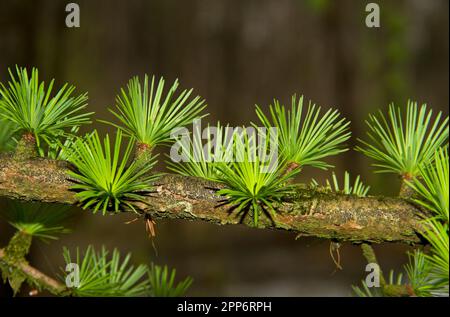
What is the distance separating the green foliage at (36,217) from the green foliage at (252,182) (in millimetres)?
210

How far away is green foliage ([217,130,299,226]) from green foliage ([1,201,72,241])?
210mm

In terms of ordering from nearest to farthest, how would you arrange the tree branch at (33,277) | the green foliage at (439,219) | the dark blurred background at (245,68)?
1. the green foliage at (439,219)
2. the tree branch at (33,277)
3. the dark blurred background at (245,68)

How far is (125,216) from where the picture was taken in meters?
1.36

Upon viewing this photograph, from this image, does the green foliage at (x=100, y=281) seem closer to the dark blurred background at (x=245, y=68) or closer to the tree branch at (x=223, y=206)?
the tree branch at (x=223, y=206)

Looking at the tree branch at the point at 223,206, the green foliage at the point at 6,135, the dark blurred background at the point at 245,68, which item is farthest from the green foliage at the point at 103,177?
the dark blurred background at the point at 245,68

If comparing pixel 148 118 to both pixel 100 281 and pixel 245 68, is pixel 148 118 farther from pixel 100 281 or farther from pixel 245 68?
pixel 245 68

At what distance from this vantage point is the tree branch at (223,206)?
1.30 ft

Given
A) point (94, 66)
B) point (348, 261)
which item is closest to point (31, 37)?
point (94, 66)

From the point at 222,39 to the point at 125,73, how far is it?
29cm

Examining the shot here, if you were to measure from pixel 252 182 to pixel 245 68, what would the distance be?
118 cm

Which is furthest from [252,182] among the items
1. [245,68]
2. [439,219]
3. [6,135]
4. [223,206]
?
[245,68]

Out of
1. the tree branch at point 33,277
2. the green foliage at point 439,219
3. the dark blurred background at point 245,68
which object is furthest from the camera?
the dark blurred background at point 245,68

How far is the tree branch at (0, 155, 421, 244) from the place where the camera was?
0.40 meters
